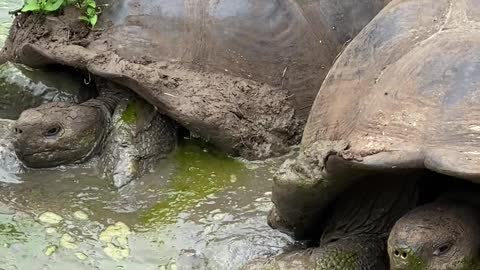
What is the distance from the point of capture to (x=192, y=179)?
4.90m

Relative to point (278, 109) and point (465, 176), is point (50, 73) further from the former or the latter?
point (465, 176)

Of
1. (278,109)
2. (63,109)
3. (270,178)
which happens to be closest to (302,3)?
(278,109)

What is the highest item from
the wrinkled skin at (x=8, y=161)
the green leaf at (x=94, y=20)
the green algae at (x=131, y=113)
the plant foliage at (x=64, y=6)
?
the plant foliage at (x=64, y=6)

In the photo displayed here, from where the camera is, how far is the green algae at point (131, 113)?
5.20 meters

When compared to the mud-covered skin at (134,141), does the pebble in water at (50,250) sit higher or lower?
lower

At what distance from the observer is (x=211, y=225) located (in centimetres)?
438

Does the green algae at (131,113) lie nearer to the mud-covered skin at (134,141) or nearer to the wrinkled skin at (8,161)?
the mud-covered skin at (134,141)

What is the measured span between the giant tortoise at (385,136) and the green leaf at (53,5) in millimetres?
2170

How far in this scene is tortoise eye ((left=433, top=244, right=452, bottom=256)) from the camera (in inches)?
121

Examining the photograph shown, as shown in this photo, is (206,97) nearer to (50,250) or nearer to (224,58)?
Answer: (224,58)

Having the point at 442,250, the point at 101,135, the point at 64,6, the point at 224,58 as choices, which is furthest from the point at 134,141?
the point at 442,250

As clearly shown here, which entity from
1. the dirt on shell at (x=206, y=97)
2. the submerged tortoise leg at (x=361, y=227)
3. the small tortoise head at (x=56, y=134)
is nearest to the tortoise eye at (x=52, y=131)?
the small tortoise head at (x=56, y=134)

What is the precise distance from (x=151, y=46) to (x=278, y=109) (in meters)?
0.79

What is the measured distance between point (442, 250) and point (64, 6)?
3.12 m
